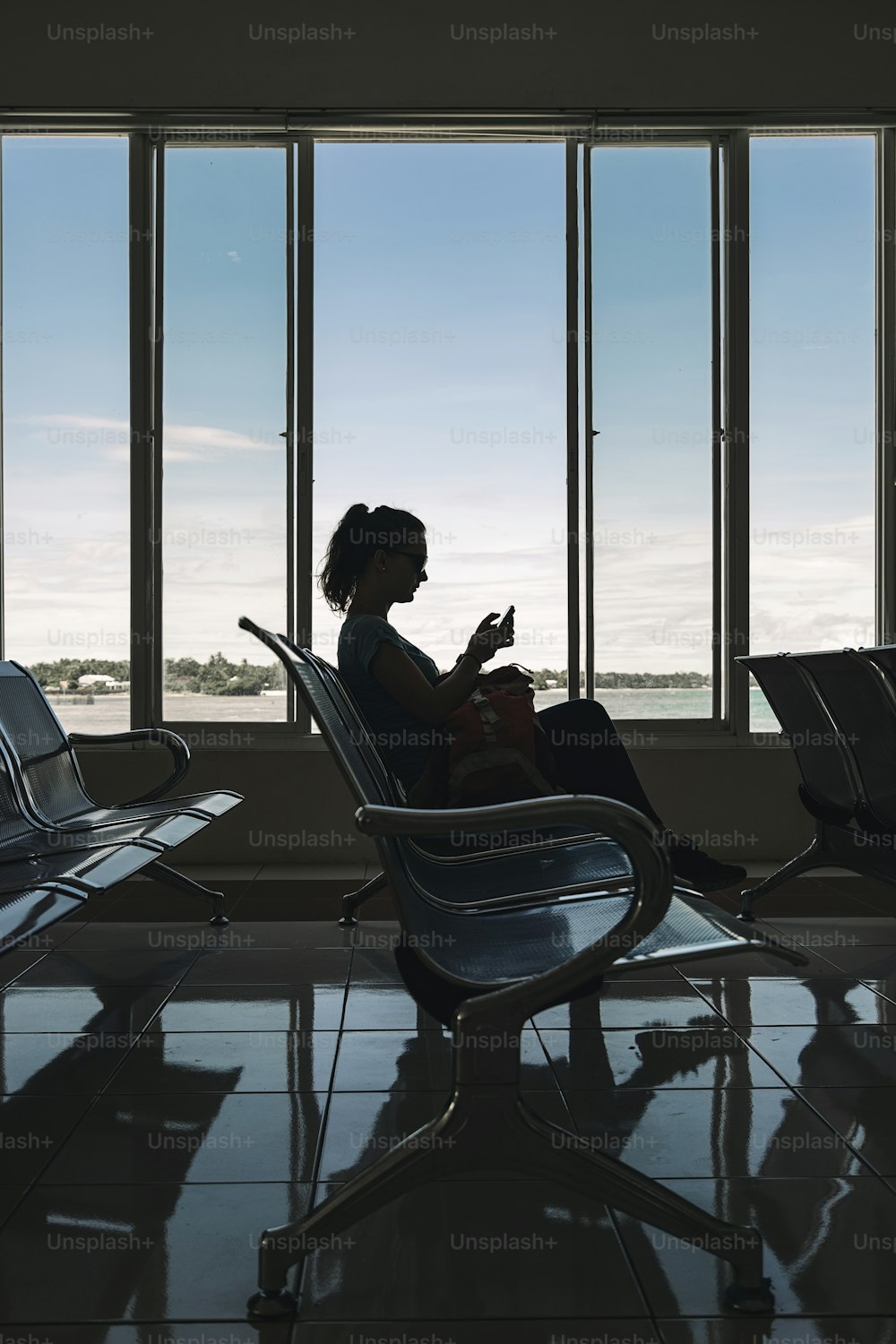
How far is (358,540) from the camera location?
2623 mm

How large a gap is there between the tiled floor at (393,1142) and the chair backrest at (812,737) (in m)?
0.46

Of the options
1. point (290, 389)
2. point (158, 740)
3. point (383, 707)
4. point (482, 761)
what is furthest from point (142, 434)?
point (482, 761)

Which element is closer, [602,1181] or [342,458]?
[602,1181]

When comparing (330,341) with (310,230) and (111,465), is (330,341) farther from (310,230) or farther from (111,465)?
(111,465)

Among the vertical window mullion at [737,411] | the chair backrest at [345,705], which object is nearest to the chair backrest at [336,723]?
the chair backrest at [345,705]

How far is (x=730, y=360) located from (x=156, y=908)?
128 inches

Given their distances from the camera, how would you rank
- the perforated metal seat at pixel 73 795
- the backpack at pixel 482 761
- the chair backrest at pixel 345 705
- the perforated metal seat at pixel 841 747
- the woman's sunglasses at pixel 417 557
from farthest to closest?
the perforated metal seat at pixel 841 747, the perforated metal seat at pixel 73 795, the woman's sunglasses at pixel 417 557, the backpack at pixel 482 761, the chair backrest at pixel 345 705

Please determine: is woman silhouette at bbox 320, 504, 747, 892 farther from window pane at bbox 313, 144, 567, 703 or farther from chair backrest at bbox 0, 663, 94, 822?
window pane at bbox 313, 144, 567, 703

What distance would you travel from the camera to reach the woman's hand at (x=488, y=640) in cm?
238

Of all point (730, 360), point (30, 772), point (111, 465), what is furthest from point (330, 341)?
point (30, 772)

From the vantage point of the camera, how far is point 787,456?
4.72 metres

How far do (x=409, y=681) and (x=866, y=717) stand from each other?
1.34 m

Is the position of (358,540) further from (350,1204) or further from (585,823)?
(350,1204)

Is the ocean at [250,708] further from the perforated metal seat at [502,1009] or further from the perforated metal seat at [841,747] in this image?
the perforated metal seat at [502,1009]
